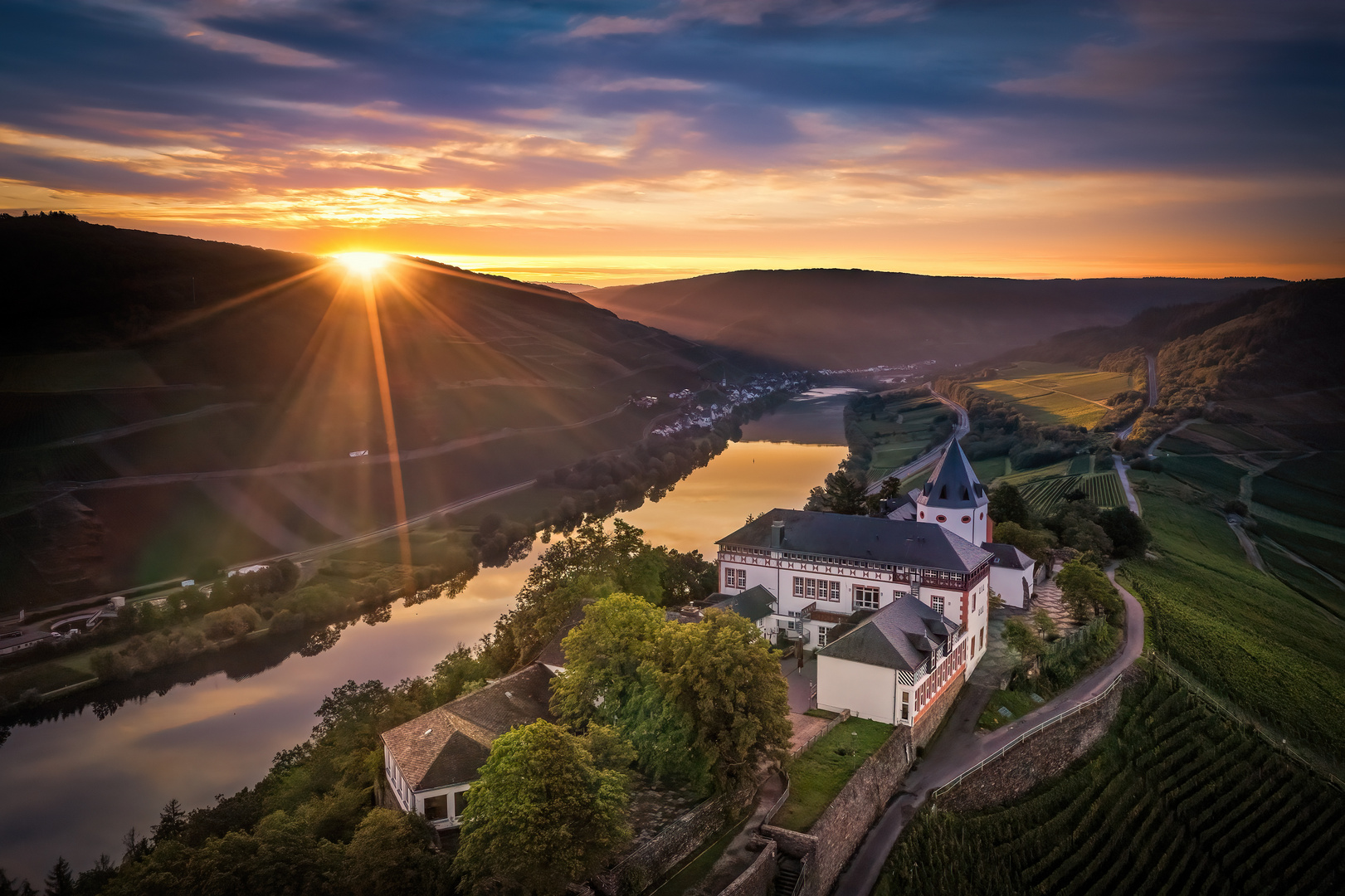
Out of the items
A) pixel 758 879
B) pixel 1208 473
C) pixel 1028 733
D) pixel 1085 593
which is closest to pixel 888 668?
pixel 1028 733

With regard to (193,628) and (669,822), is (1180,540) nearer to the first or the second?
(669,822)

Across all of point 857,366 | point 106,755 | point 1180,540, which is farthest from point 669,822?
point 857,366

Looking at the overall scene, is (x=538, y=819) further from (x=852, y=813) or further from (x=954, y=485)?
(x=954, y=485)

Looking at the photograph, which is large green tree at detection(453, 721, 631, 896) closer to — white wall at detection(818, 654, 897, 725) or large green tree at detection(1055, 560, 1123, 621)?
white wall at detection(818, 654, 897, 725)

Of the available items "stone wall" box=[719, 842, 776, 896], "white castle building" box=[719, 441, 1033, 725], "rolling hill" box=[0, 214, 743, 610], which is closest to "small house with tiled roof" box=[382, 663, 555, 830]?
"stone wall" box=[719, 842, 776, 896]

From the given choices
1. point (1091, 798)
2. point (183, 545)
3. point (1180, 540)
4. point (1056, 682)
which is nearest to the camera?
point (1091, 798)

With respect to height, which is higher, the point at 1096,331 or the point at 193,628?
the point at 1096,331
